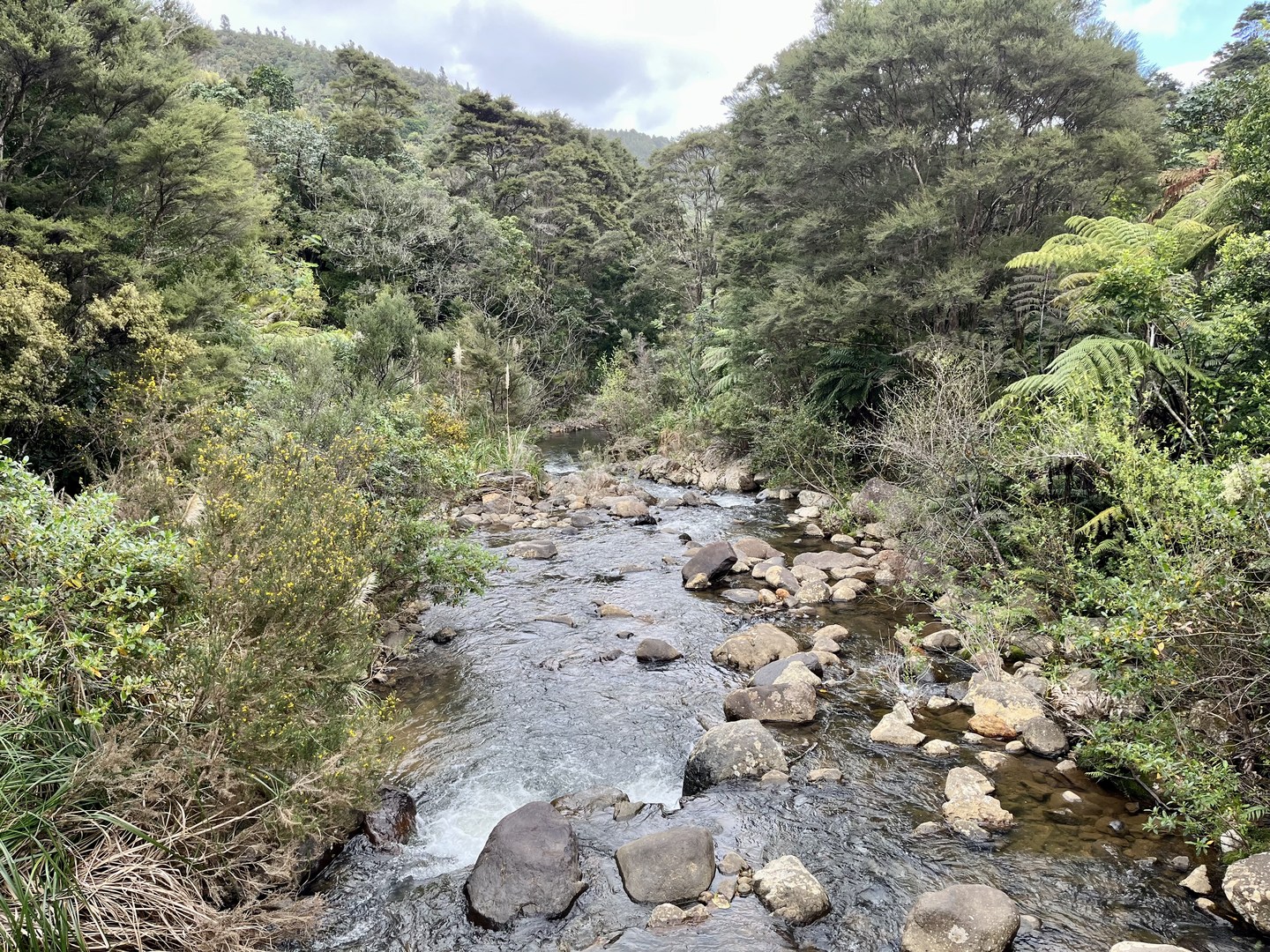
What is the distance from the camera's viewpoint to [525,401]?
2050 centimetres

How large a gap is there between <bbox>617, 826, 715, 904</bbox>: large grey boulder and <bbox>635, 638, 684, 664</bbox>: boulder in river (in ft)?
11.0

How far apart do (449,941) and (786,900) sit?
212 cm

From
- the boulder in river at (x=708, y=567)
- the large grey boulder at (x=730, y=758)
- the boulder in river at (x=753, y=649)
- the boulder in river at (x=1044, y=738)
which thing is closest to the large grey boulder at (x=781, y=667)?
the boulder in river at (x=753, y=649)

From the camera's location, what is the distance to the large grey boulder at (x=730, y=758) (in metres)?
5.76

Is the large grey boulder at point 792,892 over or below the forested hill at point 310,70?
below

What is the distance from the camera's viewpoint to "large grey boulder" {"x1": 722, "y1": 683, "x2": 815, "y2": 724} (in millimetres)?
6676

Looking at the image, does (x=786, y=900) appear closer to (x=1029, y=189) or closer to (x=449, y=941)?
(x=449, y=941)

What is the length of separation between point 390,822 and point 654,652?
3.78 m

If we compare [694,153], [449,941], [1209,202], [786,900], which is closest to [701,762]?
[786,900]

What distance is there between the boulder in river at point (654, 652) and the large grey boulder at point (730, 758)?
210 centimetres

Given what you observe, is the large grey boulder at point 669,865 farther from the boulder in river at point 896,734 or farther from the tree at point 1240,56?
the tree at point 1240,56

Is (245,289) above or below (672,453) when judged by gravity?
above

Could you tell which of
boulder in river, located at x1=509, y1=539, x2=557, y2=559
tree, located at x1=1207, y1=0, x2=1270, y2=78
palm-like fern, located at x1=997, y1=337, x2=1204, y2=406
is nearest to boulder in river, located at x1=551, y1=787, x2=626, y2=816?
palm-like fern, located at x1=997, y1=337, x2=1204, y2=406

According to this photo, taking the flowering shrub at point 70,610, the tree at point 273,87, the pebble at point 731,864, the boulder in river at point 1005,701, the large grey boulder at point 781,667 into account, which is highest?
the tree at point 273,87
